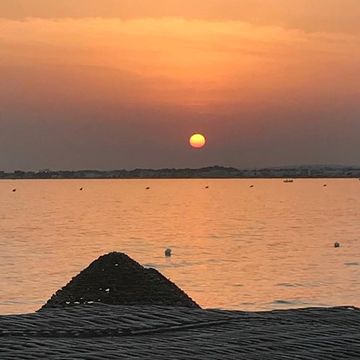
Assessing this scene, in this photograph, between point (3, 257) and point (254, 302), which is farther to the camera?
point (3, 257)

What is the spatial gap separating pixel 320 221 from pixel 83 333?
75.1m

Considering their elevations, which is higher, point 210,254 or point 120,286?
point 210,254

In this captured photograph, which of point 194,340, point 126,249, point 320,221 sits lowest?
point 194,340

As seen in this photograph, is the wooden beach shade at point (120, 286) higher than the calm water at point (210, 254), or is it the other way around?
the calm water at point (210, 254)

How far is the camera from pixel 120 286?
28.8ft

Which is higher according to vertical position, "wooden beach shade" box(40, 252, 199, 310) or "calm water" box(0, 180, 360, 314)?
"calm water" box(0, 180, 360, 314)

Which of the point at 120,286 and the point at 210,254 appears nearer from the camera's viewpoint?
the point at 120,286

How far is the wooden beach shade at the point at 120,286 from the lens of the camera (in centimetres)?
861

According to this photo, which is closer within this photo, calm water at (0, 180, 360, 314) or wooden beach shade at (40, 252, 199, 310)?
wooden beach shade at (40, 252, 199, 310)

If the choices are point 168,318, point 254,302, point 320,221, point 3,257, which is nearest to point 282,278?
point 254,302

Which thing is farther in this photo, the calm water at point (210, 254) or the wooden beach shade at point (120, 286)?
the calm water at point (210, 254)

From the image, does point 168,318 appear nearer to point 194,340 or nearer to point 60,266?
point 194,340

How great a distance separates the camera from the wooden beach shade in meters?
8.61

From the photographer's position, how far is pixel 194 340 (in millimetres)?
2455
